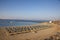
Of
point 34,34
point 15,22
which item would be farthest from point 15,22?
point 34,34

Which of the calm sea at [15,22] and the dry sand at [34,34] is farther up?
the calm sea at [15,22]

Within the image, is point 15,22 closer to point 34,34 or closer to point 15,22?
point 15,22

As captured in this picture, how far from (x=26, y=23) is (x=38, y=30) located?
1.36ft

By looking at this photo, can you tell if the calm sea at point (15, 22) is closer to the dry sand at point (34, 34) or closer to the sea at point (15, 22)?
the sea at point (15, 22)

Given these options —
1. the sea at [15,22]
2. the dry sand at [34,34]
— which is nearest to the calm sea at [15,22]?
the sea at [15,22]

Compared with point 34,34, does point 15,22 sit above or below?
above

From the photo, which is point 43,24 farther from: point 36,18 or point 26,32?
point 26,32

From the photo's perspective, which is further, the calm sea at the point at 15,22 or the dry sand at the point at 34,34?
the calm sea at the point at 15,22

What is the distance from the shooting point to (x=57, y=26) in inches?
Answer: 120

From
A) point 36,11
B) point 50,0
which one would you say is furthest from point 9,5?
point 50,0

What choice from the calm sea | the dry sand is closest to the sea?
the calm sea

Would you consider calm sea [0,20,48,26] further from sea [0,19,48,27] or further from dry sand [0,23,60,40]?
dry sand [0,23,60,40]

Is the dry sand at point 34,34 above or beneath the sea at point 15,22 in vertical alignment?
beneath

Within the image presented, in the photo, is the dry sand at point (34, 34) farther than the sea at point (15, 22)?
No
